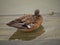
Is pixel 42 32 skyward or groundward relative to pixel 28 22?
groundward

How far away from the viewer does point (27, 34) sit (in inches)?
79.0

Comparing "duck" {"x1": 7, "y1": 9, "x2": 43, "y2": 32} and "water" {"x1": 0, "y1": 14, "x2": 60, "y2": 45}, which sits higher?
"duck" {"x1": 7, "y1": 9, "x2": 43, "y2": 32}

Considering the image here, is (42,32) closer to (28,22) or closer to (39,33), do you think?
(39,33)

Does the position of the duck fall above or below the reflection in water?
above

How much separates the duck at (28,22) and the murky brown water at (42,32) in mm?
53

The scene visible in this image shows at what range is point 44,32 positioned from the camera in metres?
2.00

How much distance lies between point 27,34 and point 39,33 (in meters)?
0.18

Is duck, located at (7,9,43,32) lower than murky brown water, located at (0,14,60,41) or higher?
higher

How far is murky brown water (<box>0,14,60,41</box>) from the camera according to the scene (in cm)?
199

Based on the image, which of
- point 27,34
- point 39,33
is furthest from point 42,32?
point 27,34

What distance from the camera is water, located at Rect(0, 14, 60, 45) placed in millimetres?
1986

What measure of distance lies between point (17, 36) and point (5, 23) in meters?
Result: 0.27

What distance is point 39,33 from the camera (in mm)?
2000

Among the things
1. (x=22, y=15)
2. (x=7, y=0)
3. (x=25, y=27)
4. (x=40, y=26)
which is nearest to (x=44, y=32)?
(x=40, y=26)
